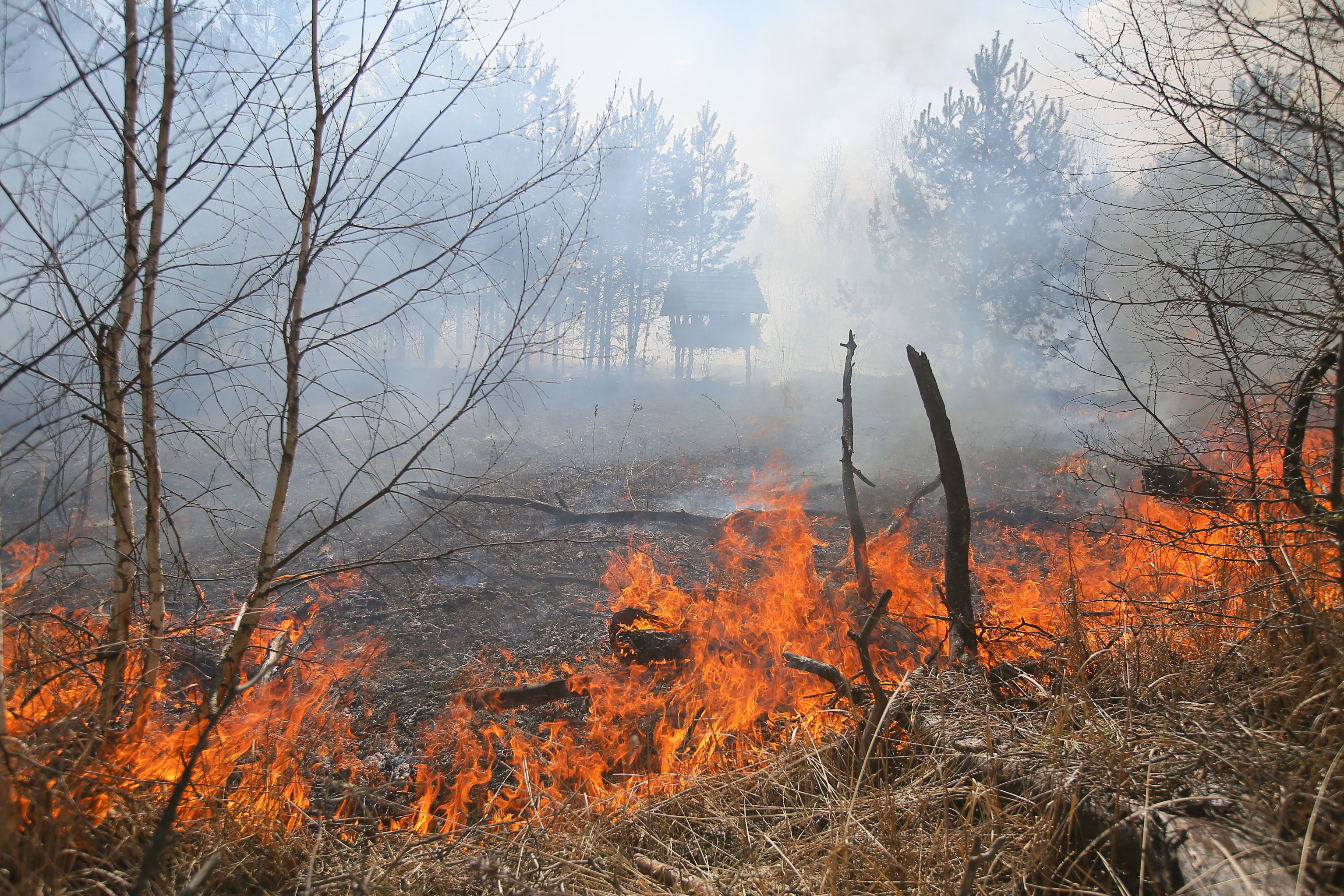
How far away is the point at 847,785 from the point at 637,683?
2769 mm

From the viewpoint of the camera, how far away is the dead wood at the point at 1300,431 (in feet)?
9.04

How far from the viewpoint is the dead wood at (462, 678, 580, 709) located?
490 centimetres

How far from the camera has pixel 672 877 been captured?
86.0 inches

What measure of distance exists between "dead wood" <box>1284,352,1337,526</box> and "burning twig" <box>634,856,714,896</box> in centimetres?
305

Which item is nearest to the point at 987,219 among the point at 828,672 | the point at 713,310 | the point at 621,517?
the point at 713,310

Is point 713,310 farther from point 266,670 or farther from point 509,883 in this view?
point 509,883

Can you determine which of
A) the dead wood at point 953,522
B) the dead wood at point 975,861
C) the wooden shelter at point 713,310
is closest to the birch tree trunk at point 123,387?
Answer: the dead wood at point 975,861

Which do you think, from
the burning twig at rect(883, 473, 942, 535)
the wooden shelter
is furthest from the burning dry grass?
the wooden shelter

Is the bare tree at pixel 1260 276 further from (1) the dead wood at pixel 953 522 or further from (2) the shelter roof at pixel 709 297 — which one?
(2) the shelter roof at pixel 709 297

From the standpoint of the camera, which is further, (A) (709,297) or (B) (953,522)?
(A) (709,297)

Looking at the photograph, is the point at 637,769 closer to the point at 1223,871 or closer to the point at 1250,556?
the point at 1223,871

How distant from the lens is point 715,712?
436 cm

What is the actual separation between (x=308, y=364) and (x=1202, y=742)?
363 cm

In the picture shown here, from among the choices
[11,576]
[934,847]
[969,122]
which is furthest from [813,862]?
[969,122]
